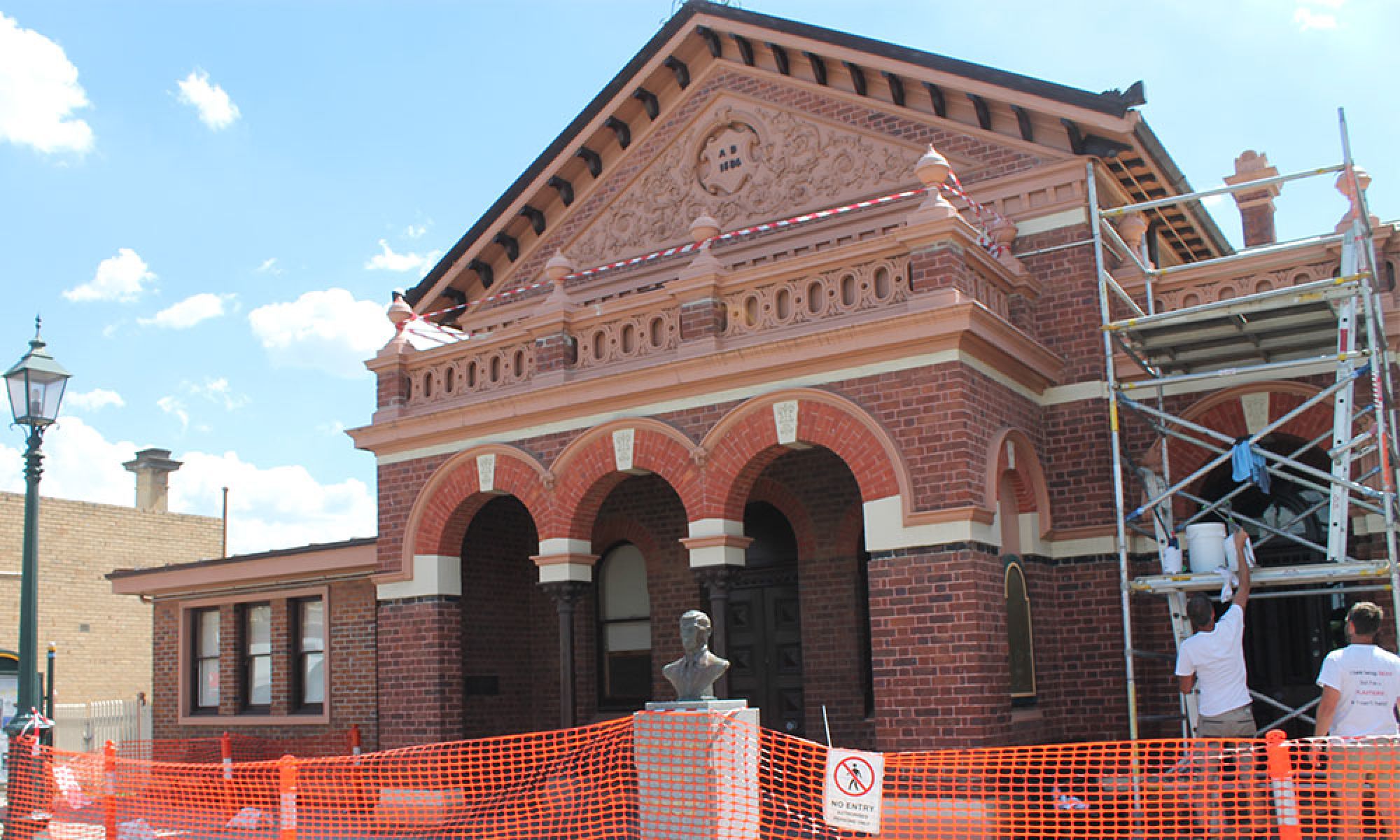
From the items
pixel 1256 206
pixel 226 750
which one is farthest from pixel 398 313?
pixel 1256 206

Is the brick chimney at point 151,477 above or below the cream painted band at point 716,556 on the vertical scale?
above

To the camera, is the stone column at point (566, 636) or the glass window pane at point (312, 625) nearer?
the stone column at point (566, 636)

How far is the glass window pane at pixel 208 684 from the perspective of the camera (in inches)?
713

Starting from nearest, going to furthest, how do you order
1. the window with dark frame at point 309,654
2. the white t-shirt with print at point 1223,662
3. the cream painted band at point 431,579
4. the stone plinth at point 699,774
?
1. the stone plinth at point 699,774
2. the white t-shirt with print at point 1223,662
3. the cream painted band at point 431,579
4. the window with dark frame at point 309,654

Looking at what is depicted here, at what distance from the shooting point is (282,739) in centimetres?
1662

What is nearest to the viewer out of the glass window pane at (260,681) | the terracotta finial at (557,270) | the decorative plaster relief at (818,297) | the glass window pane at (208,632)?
the decorative plaster relief at (818,297)

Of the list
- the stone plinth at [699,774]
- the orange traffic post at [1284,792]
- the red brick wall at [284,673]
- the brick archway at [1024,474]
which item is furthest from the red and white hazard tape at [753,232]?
the orange traffic post at [1284,792]

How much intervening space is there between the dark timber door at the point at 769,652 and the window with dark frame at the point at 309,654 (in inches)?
219

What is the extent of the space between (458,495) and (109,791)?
4.38 metres

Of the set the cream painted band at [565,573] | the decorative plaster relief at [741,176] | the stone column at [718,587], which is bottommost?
the stone column at [718,587]

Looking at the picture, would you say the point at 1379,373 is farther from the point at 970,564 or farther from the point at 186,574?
the point at 186,574

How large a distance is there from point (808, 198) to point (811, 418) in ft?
12.9

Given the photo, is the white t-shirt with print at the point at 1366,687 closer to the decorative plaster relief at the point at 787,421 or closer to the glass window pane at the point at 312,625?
the decorative plaster relief at the point at 787,421

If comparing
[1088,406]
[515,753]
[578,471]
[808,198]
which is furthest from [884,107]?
[515,753]
